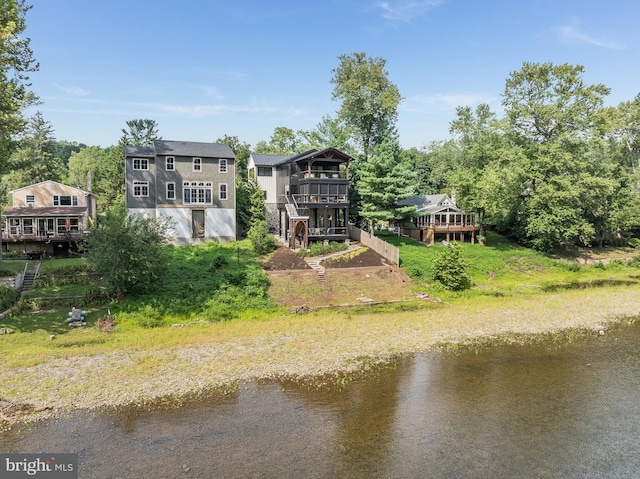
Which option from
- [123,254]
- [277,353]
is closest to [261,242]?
[123,254]

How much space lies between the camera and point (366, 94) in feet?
152

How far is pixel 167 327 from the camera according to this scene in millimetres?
24656

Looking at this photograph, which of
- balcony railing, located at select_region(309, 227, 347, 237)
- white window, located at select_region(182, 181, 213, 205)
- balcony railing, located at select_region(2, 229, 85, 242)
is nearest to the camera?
balcony railing, located at select_region(2, 229, 85, 242)

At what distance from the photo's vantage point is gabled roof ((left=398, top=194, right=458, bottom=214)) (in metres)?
45.8

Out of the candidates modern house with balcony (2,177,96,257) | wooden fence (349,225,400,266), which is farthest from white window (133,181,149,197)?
wooden fence (349,225,400,266)

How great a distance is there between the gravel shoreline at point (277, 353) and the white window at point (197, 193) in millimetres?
19458

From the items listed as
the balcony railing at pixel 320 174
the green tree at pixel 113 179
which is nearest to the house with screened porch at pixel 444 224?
the balcony railing at pixel 320 174

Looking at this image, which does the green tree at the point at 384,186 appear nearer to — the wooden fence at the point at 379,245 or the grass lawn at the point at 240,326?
the wooden fence at the point at 379,245

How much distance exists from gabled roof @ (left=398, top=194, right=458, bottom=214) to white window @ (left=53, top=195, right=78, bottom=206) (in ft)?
108

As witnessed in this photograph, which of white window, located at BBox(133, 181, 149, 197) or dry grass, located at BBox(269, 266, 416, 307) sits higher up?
white window, located at BBox(133, 181, 149, 197)

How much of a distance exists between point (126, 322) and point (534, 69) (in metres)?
A: 42.4

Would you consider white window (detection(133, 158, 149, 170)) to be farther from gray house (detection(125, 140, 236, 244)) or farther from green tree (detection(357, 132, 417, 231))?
green tree (detection(357, 132, 417, 231))

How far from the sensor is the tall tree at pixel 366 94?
150ft

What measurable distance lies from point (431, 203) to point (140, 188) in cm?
3126
